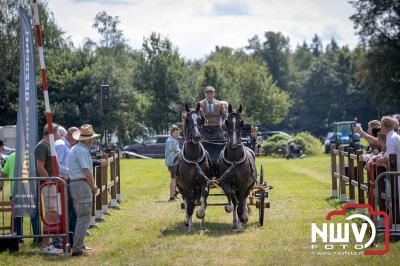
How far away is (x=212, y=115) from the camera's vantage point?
632 inches

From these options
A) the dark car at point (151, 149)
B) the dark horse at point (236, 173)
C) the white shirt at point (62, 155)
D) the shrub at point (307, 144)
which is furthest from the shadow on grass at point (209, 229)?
the shrub at point (307, 144)

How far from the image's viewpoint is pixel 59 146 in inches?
541

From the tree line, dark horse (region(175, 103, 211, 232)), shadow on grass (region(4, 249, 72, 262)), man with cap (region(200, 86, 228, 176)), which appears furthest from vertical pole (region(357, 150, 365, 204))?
the tree line

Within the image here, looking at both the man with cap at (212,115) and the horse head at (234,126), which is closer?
the horse head at (234,126)

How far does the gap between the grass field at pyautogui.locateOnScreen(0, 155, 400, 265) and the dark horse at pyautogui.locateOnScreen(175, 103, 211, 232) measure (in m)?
0.57

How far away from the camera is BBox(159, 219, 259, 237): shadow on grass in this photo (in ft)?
48.7

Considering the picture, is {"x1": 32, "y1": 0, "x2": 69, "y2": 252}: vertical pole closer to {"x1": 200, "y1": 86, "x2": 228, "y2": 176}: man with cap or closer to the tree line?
{"x1": 200, "y1": 86, "x2": 228, "y2": 176}: man with cap

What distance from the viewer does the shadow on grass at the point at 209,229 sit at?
14836mm

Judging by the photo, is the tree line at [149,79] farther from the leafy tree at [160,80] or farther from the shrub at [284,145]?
the shrub at [284,145]

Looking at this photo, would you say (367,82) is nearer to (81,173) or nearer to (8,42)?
(8,42)

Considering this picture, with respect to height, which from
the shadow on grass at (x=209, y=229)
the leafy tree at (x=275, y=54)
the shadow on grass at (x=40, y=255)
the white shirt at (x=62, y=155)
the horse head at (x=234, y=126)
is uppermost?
the leafy tree at (x=275, y=54)

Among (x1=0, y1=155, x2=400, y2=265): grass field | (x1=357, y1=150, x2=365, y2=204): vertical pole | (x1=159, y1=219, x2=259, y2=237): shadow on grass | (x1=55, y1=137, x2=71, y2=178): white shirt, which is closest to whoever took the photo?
(x1=0, y1=155, x2=400, y2=265): grass field

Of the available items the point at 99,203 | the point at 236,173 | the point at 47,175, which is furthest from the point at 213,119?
the point at 47,175

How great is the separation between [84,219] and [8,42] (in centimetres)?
4922
